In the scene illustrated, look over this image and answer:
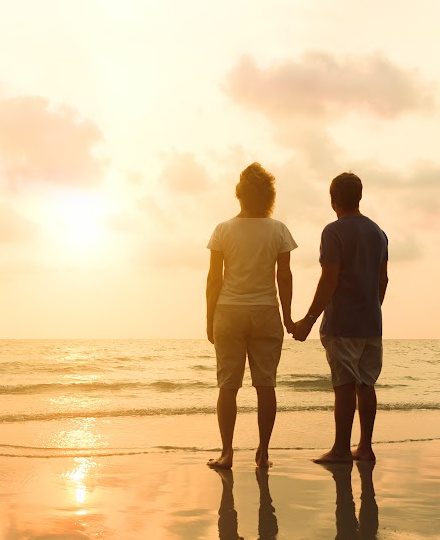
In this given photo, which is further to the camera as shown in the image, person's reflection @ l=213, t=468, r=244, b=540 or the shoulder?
the shoulder

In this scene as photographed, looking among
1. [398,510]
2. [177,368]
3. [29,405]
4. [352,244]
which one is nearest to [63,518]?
[398,510]

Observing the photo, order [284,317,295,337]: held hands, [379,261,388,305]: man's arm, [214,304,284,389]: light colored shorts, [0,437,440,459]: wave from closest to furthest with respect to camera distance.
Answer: [214,304,284,389]: light colored shorts
[284,317,295,337]: held hands
[379,261,388,305]: man's arm
[0,437,440,459]: wave

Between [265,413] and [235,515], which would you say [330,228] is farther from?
[235,515]

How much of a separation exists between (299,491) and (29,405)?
7.79 meters

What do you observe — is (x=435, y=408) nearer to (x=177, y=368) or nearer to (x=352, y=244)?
(x=352, y=244)

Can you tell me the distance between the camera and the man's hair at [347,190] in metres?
5.25

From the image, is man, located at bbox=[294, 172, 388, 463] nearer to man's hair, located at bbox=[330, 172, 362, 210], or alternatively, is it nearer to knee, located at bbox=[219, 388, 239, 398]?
man's hair, located at bbox=[330, 172, 362, 210]

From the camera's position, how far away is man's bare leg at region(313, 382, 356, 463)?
5.15 metres

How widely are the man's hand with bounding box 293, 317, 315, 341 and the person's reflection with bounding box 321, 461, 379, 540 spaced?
0.90 m

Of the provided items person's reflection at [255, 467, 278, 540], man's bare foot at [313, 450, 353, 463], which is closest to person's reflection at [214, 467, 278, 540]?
person's reflection at [255, 467, 278, 540]

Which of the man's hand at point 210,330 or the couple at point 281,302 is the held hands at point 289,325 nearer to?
the couple at point 281,302

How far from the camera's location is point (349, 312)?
17.0ft

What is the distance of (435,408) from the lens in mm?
9648

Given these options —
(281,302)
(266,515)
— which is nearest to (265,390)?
(281,302)
